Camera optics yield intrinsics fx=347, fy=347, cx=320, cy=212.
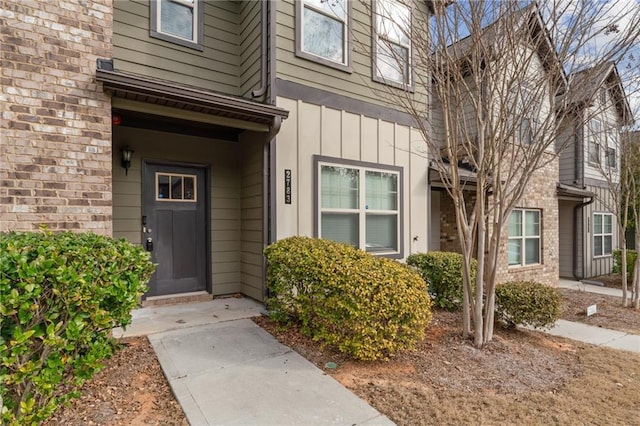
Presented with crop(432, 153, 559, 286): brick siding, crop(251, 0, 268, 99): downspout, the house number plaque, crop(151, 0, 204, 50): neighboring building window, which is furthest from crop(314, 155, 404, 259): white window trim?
crop(151, 0, 204, 50): neighboring building window

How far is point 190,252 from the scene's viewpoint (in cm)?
569

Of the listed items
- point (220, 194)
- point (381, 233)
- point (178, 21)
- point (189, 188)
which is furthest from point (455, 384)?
point (178, 21)

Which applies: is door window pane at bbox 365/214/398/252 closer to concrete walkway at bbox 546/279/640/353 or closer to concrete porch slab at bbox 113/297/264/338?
concrete porch slab at bbox 113/297/264/338

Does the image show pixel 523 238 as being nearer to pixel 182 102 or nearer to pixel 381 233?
pixel 381 233

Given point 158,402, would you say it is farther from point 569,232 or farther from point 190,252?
point 569,232

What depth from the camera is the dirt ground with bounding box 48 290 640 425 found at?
8.51 ft

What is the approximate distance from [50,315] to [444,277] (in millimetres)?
5099

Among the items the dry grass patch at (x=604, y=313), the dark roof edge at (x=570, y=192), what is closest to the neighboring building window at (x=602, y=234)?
the dark roof edge at (x=570, y=192)

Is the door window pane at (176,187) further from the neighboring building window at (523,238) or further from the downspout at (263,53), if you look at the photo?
the neighboring building window at (523,238)

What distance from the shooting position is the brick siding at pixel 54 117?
339 cm

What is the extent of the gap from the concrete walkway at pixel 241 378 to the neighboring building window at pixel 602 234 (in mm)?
13512

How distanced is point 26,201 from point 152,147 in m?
2.10

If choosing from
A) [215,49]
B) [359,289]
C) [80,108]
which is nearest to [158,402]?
[359,289]

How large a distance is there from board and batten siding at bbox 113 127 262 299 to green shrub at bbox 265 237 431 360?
64.2 inches
